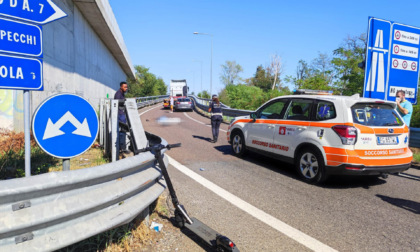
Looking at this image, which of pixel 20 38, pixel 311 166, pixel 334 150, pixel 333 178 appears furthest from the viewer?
pixel 333 178

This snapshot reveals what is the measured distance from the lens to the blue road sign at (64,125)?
2.57 metres

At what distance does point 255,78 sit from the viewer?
86.0m

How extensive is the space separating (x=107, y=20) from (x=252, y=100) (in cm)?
2088

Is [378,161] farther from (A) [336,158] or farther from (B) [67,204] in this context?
(B) [67,204]

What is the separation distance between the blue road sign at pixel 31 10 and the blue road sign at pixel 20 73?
0.37 metres

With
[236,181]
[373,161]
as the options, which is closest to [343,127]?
[373,161]

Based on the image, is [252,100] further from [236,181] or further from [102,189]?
[102,189]

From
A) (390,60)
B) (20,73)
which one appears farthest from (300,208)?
(390,60)

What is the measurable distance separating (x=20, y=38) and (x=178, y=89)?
42.8 metres

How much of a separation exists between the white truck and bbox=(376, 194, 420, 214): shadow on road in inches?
1586

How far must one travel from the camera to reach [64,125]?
2.72 m

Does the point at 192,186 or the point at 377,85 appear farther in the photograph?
the point at 377,85

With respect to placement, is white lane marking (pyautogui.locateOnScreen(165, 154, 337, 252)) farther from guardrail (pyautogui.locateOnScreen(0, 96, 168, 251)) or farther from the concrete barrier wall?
the concrete barrier wall

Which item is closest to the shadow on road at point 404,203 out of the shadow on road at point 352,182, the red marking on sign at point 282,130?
the shadow on road at point 352,182
